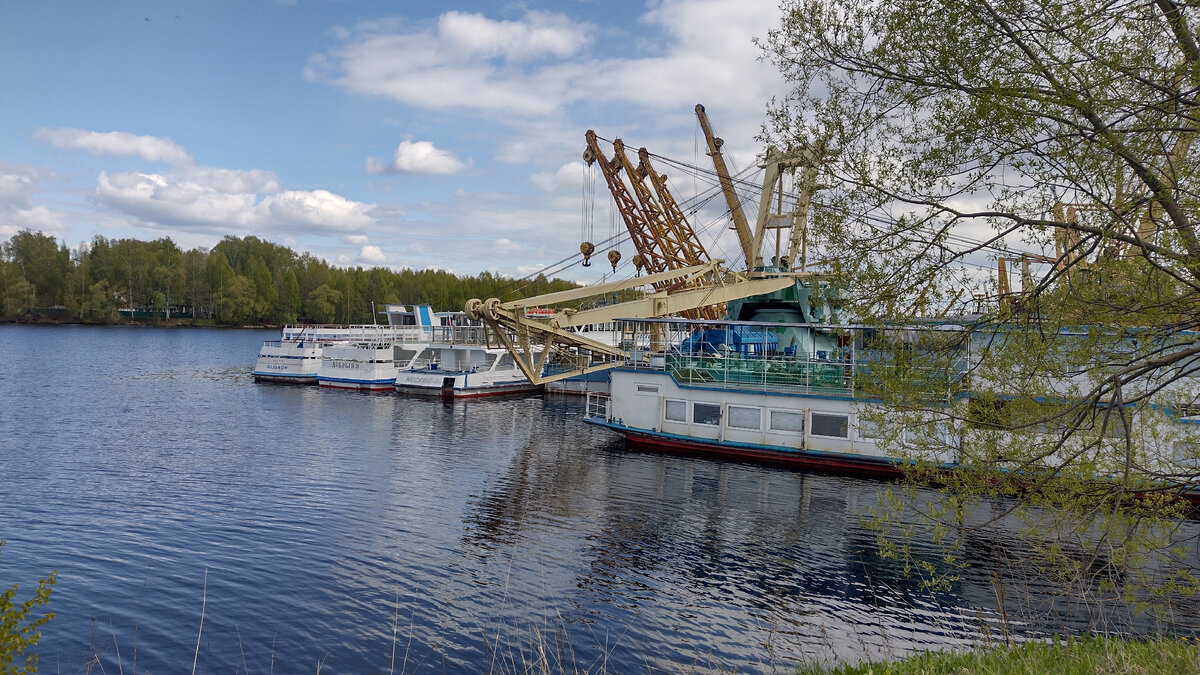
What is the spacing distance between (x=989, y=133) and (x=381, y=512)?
67.2 ft

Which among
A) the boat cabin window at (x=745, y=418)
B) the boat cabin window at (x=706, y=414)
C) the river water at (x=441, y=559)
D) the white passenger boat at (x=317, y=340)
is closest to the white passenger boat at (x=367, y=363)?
the white passenger boat at (x=317, y=340)

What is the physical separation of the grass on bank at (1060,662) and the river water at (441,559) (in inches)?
37.7

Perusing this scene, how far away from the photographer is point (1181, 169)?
8484mm

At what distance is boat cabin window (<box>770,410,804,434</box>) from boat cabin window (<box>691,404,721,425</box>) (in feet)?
8.53

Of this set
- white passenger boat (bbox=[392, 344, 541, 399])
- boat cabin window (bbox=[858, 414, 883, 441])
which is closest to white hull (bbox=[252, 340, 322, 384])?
white passenger boat (bbox=[392, 344, 541, 399])

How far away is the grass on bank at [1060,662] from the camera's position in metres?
7.75

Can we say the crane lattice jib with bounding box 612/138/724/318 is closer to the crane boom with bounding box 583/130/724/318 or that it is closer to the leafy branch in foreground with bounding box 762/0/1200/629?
the crane boom with bounding box 583/130/724/318

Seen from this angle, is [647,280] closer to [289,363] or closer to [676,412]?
[676,412]

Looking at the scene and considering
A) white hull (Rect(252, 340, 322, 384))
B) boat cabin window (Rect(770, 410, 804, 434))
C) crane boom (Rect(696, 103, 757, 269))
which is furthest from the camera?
white hull (Rect(252, 340, 322, 384))

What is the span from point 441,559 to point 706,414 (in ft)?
60.0

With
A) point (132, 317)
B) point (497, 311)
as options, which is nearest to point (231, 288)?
point (132, 317)

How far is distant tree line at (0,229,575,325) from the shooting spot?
155 m

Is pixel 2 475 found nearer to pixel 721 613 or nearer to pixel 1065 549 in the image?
pixel 721 613

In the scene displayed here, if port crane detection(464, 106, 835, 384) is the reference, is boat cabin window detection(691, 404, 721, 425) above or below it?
below
